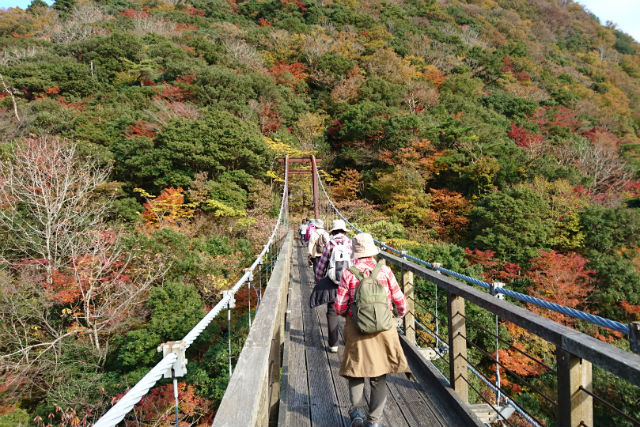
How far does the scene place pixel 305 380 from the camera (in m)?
2.09

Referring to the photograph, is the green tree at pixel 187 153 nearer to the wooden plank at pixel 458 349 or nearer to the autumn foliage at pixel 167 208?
the autumn foliage at pixel 167 208

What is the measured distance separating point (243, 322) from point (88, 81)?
58.9ft

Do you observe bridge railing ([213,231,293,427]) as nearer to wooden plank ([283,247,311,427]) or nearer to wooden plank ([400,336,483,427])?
wooden plank ([283,247,311,427])

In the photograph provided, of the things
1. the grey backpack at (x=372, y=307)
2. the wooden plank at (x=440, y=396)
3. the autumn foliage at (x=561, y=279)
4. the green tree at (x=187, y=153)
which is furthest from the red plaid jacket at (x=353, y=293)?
the green tree at (x=187, y=153)

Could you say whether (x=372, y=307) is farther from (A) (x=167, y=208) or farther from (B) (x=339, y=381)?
(A) (x=167, y=208)

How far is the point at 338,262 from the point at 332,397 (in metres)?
0.89

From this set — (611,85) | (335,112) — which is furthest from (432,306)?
(611,85)

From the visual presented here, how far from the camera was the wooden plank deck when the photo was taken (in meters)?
1.64

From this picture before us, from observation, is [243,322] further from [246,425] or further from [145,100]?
[145,100]

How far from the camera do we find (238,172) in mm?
12836

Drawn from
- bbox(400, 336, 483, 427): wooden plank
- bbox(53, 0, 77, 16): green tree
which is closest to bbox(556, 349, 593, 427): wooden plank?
bbox(400, 336, 483, 427): wooden plank

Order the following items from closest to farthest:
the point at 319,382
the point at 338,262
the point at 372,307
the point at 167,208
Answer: the point at 372,307 → the point at 319,382 → the point at 338,262 → the point at 167,208

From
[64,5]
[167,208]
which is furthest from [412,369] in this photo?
[64,5]

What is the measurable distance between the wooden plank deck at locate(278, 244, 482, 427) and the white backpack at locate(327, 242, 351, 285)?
2.20ft
